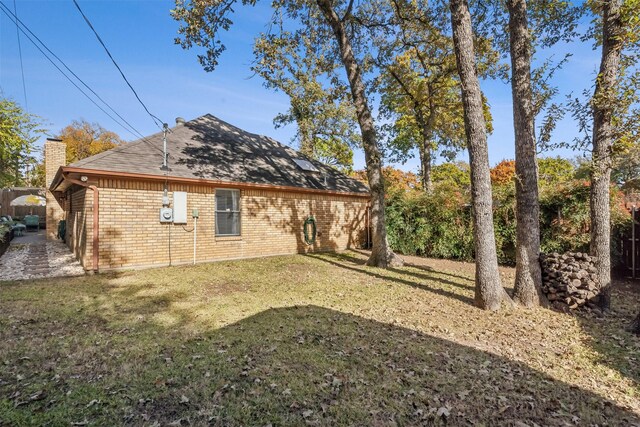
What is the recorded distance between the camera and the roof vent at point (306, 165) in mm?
14009

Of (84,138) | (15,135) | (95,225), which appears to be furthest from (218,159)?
(84,138)

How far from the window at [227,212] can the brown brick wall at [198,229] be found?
0.19 metres

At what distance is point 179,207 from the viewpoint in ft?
29.3

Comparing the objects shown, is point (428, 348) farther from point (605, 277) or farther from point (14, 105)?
point (14, 105)

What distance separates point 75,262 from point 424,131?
53.9ft

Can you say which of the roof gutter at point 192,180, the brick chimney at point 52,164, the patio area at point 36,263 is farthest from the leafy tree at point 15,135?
the roof gutter at point 192,180

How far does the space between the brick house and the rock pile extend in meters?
8.13

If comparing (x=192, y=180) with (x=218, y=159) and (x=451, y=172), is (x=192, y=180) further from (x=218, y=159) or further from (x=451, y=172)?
(x=451, y=172)

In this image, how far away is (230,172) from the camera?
10.3 metres

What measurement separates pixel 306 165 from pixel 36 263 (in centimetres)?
1013

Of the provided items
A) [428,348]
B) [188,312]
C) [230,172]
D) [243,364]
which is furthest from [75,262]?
[428,348]

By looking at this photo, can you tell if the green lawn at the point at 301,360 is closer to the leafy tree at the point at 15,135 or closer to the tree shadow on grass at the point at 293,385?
the tree shadow on grass at the point at 293,385

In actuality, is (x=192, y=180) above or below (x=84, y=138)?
below

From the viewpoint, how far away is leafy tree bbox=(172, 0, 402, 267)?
852 cm
